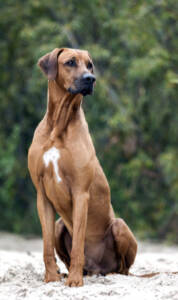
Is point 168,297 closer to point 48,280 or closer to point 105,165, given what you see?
point 48,280

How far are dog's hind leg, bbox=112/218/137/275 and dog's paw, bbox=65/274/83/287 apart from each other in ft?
2.20

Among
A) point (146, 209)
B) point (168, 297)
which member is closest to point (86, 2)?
point (146, 209)

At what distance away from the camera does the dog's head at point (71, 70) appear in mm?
4551

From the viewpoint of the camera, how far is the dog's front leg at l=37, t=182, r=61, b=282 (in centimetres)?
470

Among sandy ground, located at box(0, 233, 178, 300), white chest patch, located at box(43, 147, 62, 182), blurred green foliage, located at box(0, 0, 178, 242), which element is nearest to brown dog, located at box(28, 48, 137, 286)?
white chest patch, located at box(43, 147, 62, 182)

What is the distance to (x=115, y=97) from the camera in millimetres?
12500

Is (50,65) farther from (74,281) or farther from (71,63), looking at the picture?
(74,281)

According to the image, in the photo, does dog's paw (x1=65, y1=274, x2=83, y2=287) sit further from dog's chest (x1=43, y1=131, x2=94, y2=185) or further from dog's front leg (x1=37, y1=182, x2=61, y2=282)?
dog's chest (x1=43, y1=131, x2=94, y2=185)

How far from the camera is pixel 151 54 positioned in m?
10.7

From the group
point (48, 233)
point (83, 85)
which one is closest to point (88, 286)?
point (48, 233)

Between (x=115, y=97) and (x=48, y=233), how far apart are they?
8.08m

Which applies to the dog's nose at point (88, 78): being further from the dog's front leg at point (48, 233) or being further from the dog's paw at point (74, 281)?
the dog's paw at point (74, 281)

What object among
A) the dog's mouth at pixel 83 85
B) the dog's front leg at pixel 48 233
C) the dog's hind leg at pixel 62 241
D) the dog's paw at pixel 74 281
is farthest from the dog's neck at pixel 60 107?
the dog's paw at pixel 74 281

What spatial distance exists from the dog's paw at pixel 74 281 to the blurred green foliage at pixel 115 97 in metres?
6.27
